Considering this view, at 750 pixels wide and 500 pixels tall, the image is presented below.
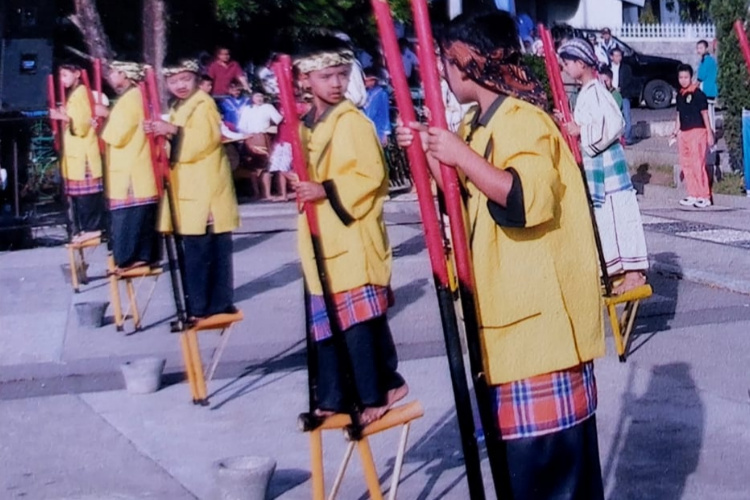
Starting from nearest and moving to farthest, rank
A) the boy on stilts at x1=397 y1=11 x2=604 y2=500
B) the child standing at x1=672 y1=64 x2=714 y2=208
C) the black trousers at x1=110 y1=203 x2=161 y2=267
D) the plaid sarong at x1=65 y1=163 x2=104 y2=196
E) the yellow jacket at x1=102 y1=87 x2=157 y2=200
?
the boy on stilts at x1=397 y1=11 x2=604 y2=500 → the yellow jacket at x1=102 y1=87 x2=157 y2=200 → the black trousers at x1=110 y1=203 x2=161 y2=267 → the plaid sarong at x1=65 y1=163 x2=104 y2=196 → the child standing at x1=672 y1=64 x2=714 y2=208

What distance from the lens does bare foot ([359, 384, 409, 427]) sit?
4863mm

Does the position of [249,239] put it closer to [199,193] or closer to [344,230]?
[199,193]

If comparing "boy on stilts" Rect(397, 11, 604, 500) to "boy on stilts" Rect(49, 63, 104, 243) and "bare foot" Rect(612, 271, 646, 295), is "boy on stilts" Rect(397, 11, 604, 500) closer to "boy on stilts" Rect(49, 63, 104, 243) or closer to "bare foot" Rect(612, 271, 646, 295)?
"bare foot" Rect(612, 271, 646, 295)

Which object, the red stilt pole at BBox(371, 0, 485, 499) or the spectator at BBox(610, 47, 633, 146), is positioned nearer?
the red stilt pole at BBox(371, 0, 485, 499)

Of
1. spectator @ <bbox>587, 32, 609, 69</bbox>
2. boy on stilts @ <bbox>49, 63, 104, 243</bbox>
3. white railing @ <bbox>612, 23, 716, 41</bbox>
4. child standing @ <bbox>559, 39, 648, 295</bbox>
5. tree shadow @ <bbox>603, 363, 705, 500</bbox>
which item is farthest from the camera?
white railing @ <bbox>612, 23, 716, 41</bbox>

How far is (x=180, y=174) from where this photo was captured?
7160mm

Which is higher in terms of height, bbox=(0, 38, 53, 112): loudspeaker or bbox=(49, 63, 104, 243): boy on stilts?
bbox=(0, 38, 53, 112): loudspeaker

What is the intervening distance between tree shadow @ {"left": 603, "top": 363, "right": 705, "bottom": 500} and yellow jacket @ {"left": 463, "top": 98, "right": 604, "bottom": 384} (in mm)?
1865

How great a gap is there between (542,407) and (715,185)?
1305cm

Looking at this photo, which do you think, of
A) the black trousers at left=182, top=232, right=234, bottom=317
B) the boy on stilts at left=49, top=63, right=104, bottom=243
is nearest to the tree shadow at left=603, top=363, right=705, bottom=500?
the black trousers at left=182, top=232, right=234, bottom=317

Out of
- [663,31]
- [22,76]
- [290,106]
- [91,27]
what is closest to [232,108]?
[91,27]

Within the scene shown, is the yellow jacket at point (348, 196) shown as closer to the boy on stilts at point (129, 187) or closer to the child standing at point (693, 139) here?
the boy on stilts at point (129, 187)

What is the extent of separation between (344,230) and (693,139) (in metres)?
10.7

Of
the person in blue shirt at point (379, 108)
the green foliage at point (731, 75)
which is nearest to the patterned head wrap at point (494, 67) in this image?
the person in blue shirt at point (379, 108)
